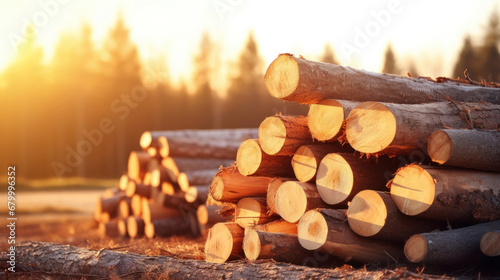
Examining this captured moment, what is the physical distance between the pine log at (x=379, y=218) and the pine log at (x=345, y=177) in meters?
0.19

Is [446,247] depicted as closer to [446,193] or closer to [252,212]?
[446,193]

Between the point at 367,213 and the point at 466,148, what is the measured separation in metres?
1.09

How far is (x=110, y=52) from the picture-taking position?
31328 millimetres

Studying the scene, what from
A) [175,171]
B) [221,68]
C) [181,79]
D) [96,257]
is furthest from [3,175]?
Result: [96,257]

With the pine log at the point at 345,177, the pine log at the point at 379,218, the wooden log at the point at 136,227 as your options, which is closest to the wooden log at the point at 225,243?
the pine log at the point at 345,177

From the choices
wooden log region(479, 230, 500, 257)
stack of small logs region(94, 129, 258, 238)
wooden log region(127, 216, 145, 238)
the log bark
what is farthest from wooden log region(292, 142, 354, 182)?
wooden log region(127, 216, 145, 238)

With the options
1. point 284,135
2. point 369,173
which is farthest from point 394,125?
point 284,135

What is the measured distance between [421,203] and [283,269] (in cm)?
138

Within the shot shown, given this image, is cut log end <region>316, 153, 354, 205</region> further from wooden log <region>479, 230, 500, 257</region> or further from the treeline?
the treeline

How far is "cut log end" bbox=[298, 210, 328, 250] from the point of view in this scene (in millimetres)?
4707

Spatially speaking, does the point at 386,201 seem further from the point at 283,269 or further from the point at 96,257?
the point at 96,257

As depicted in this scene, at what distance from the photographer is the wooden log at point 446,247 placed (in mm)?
4238

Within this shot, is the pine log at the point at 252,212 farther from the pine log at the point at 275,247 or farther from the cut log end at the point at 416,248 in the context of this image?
the cut log end at the point at 416,248

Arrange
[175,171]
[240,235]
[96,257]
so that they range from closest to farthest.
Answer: [96,257] → [240,235] → [175,171]
